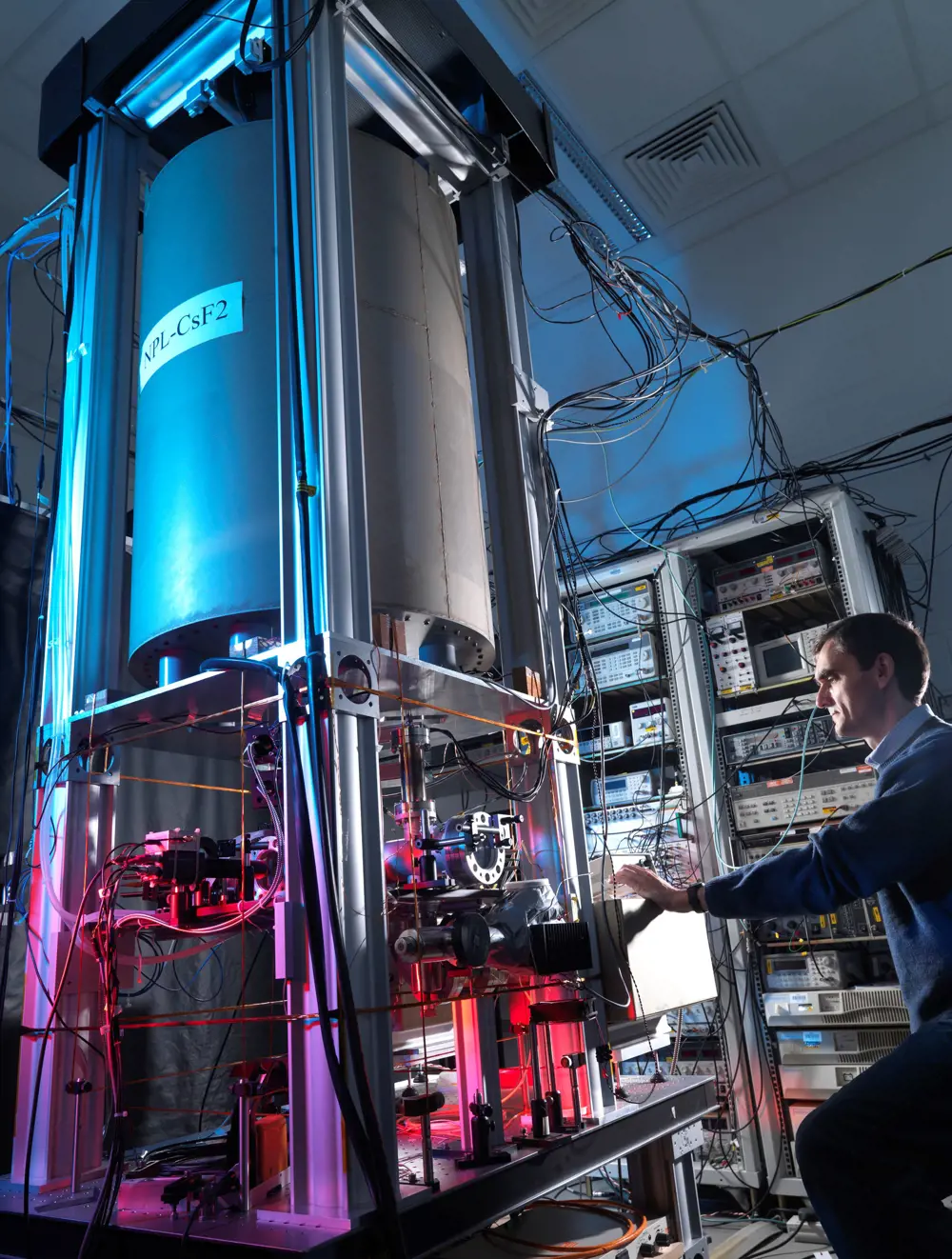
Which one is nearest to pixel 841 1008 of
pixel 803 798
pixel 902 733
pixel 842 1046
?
pixel 842 1046

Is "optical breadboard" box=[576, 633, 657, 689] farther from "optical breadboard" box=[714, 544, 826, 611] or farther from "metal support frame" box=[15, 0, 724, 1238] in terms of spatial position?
"metal support frame" box=[15, 0, 724, 1238]

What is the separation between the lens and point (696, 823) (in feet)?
11.2

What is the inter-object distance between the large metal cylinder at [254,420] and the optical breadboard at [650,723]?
5.66 ft

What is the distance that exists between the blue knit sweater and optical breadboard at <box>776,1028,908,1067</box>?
1.51 meters

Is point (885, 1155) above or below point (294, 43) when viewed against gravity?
below

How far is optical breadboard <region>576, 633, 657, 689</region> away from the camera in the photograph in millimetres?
3717

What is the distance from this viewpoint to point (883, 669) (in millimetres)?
1966

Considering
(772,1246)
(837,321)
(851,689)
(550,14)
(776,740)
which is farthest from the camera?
(837,321)

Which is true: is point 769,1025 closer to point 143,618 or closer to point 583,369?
point 143,618

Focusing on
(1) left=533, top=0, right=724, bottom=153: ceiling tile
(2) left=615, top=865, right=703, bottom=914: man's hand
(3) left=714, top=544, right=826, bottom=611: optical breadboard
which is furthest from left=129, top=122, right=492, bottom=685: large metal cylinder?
(3) left=714, top=544, right=826, bottom=611: optical breadboard

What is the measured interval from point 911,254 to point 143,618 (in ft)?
11.8

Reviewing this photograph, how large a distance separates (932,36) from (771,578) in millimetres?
2022

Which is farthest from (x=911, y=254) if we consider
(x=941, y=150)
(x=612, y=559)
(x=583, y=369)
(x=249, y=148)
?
(x=249, y=148)

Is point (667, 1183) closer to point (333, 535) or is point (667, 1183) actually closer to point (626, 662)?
point (333, 535)
